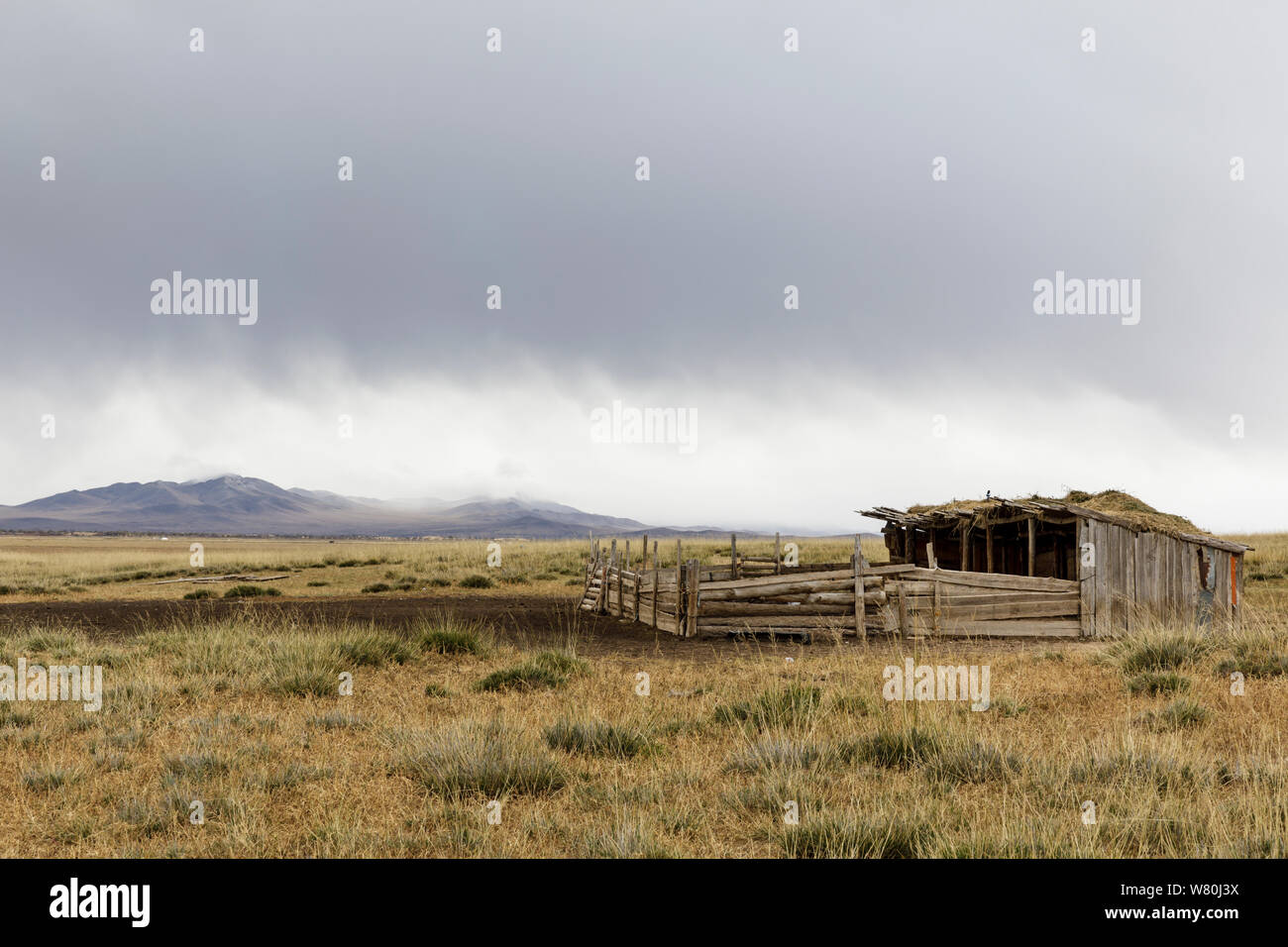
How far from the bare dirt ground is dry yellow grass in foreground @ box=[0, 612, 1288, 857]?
425 cm

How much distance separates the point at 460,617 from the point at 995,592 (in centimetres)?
1240

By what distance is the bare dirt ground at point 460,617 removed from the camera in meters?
15.5

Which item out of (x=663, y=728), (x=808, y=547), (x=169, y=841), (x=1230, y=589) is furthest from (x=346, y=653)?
(x=808, y=547)

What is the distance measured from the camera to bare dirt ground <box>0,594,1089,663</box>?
15492 mm

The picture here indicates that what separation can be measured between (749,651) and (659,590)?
4.69m

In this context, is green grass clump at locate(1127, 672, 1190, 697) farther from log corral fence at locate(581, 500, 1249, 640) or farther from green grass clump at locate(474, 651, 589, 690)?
green grass clump at locate(474, 651, 589, 690)

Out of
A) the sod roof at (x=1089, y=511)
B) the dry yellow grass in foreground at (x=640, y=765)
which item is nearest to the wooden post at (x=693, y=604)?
the dry yellow grass in foreground at (x=640, y=765)

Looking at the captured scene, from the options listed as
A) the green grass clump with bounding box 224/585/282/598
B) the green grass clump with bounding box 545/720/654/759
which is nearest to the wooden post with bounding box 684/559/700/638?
the green grass clump with bounding box 545/720/654/759

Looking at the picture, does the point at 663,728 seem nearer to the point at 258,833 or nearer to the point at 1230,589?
the point at 258,833

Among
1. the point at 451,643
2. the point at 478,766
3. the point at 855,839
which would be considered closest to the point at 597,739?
the point at 478,766

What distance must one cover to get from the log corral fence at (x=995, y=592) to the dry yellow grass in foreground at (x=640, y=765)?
5.83 m

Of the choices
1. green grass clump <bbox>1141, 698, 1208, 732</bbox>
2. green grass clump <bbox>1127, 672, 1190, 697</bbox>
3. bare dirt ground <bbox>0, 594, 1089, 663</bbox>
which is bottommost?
bare dirt ground <bbox>0, 594, 1089, 663</bbox>

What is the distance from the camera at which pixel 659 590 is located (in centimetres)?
1905
